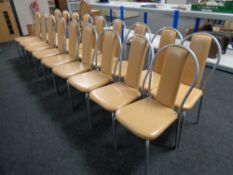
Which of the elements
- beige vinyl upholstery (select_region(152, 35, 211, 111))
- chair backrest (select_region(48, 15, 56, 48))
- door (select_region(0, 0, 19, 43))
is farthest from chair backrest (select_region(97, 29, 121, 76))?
door (select_region(0, 0, 19, 43))

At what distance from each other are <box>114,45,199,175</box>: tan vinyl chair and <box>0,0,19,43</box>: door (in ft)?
16.4

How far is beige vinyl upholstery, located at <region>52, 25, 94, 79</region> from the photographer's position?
196cm

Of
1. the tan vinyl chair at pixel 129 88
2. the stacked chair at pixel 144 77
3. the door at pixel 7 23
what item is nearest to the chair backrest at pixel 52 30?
the stacked chair at pixel 144 77

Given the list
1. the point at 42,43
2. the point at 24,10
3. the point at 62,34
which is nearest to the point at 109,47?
the point at 62,34

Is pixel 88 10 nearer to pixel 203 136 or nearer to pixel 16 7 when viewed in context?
pixel 16 7

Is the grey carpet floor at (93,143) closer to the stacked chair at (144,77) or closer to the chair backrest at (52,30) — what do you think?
the stacked chair at (144,77)

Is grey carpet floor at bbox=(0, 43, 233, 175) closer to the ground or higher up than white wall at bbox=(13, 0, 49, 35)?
closer to the ground

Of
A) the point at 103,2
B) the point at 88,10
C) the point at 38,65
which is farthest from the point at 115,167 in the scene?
the point at 103,2

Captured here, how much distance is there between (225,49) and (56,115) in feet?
9.44

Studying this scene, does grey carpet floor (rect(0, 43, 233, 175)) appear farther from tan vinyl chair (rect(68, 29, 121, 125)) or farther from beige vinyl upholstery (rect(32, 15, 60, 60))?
beige vinyl upholstery (rect(32, 15, 60, 60))

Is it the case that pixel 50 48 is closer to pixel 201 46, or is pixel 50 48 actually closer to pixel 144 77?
pixel 144 77

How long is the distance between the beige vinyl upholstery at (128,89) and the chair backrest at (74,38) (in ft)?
2.87

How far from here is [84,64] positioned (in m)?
2.15

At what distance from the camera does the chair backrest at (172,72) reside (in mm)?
1132
